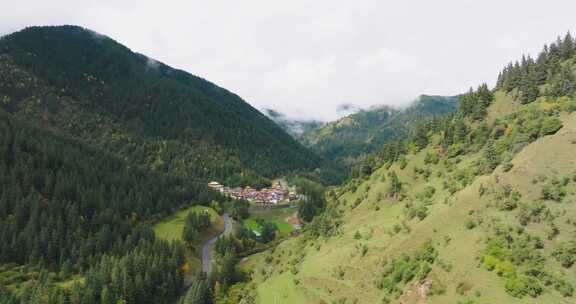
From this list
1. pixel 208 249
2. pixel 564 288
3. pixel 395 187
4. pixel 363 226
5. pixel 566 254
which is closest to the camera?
pixel 564 288

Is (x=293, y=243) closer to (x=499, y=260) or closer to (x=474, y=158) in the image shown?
(x=474, y=158)

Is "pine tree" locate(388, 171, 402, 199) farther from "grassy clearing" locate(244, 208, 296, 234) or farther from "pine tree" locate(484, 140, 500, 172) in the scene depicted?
"grassy clearing" locate(244, 208, 296, 234)

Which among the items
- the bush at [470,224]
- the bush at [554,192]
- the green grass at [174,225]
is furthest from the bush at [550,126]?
the green grass at [174,225]

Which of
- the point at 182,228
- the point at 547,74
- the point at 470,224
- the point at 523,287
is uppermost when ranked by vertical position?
the point at 547,74

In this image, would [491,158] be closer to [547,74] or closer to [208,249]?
[547,74]

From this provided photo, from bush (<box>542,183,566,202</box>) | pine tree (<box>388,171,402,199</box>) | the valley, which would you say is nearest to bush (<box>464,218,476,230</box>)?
the valley

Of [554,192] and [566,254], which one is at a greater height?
[554,192]

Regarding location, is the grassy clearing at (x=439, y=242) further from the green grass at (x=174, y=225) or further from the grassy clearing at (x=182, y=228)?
the green grass at (x=174, y=225)

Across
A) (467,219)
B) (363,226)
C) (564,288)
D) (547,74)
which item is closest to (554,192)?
(467,219)
